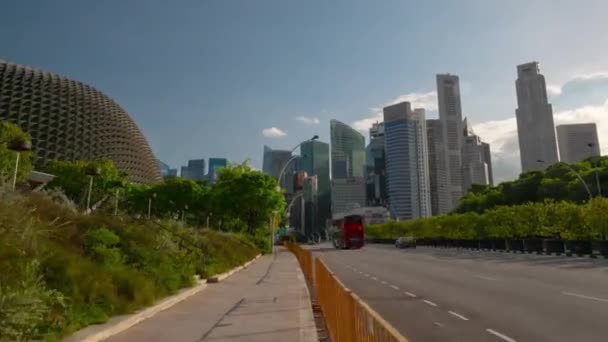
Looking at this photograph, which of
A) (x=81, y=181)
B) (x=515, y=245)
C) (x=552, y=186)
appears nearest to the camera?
(x=515, y=245)

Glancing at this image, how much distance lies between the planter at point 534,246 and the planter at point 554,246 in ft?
2.15

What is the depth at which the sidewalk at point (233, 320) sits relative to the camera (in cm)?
834

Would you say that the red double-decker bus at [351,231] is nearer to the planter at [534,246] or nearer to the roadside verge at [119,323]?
the planter at [534,246]

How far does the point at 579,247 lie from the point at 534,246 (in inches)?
276

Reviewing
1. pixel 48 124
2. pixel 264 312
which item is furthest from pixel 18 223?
pixel 48 124

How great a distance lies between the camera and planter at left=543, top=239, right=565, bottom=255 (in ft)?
132

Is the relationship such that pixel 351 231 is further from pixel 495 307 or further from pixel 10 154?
pixel 495 307

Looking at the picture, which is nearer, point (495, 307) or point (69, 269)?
point (69, 269)

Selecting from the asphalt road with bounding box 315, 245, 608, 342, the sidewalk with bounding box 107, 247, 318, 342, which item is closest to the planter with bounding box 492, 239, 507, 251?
the asphalt road with bounding box 315, 245, 608, 342

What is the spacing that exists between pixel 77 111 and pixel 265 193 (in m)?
101

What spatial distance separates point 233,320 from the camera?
10.1 m

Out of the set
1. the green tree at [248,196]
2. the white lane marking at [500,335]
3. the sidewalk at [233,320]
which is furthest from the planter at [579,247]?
the white lane marking at [500,335]

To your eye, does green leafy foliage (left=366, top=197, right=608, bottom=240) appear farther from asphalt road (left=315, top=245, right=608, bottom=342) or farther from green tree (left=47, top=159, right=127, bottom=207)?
green tree (left=47, top=159, right=127, bottom=207)

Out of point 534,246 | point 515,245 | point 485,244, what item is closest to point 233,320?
point 534,246
